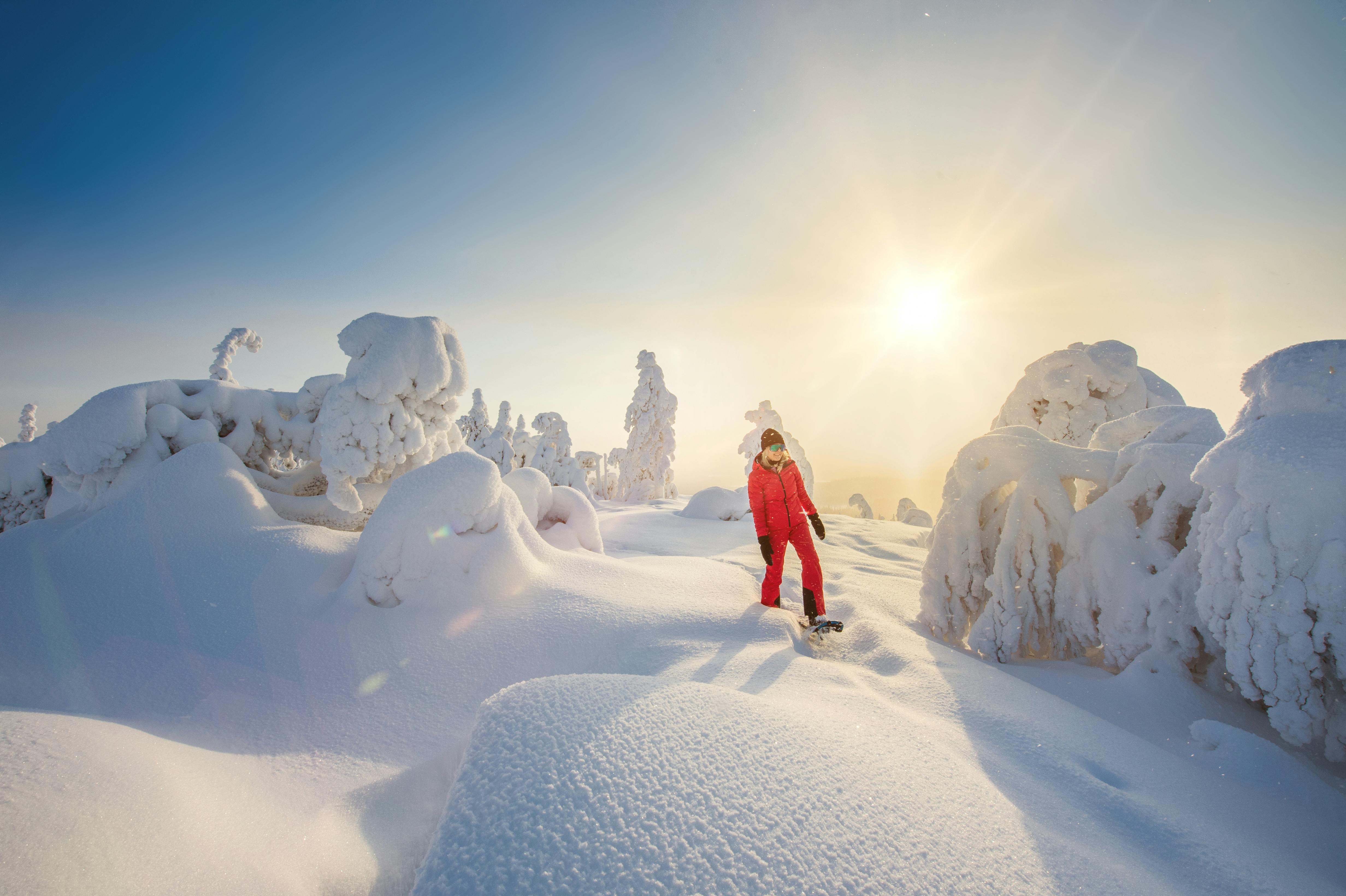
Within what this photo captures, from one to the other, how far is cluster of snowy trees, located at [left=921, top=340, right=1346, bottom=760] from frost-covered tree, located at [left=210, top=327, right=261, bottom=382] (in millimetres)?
13005

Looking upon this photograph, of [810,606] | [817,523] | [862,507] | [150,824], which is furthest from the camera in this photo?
[862,507]

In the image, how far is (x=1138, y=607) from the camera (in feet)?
10.8

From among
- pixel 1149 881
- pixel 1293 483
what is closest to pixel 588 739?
pixel 1149 881

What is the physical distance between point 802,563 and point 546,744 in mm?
3502

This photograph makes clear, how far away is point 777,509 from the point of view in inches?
190

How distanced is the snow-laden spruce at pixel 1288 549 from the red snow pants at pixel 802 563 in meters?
2.40

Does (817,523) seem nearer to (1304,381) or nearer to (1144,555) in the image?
(1144,555)

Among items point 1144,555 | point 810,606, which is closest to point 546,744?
point 810,606

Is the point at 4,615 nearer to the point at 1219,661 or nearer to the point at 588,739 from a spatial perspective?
the point at 588,739

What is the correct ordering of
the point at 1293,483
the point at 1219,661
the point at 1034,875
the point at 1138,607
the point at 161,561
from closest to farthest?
the point at 1034,875 < the point at 1293,483 < the point at 1219,661 < the point at 1138,607 < the point at 161,561

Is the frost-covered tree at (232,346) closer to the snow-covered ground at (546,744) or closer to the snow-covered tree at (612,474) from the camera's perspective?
the snow-covered ground at (546,744)

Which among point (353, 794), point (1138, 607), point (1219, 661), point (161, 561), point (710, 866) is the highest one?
point (1138, 607)

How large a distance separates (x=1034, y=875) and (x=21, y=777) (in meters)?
3.13

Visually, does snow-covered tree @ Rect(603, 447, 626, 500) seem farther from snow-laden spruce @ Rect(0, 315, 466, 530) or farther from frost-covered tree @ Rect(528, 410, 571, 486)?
snow-laden spruce @ Rect(0, 315, 466, 530)
